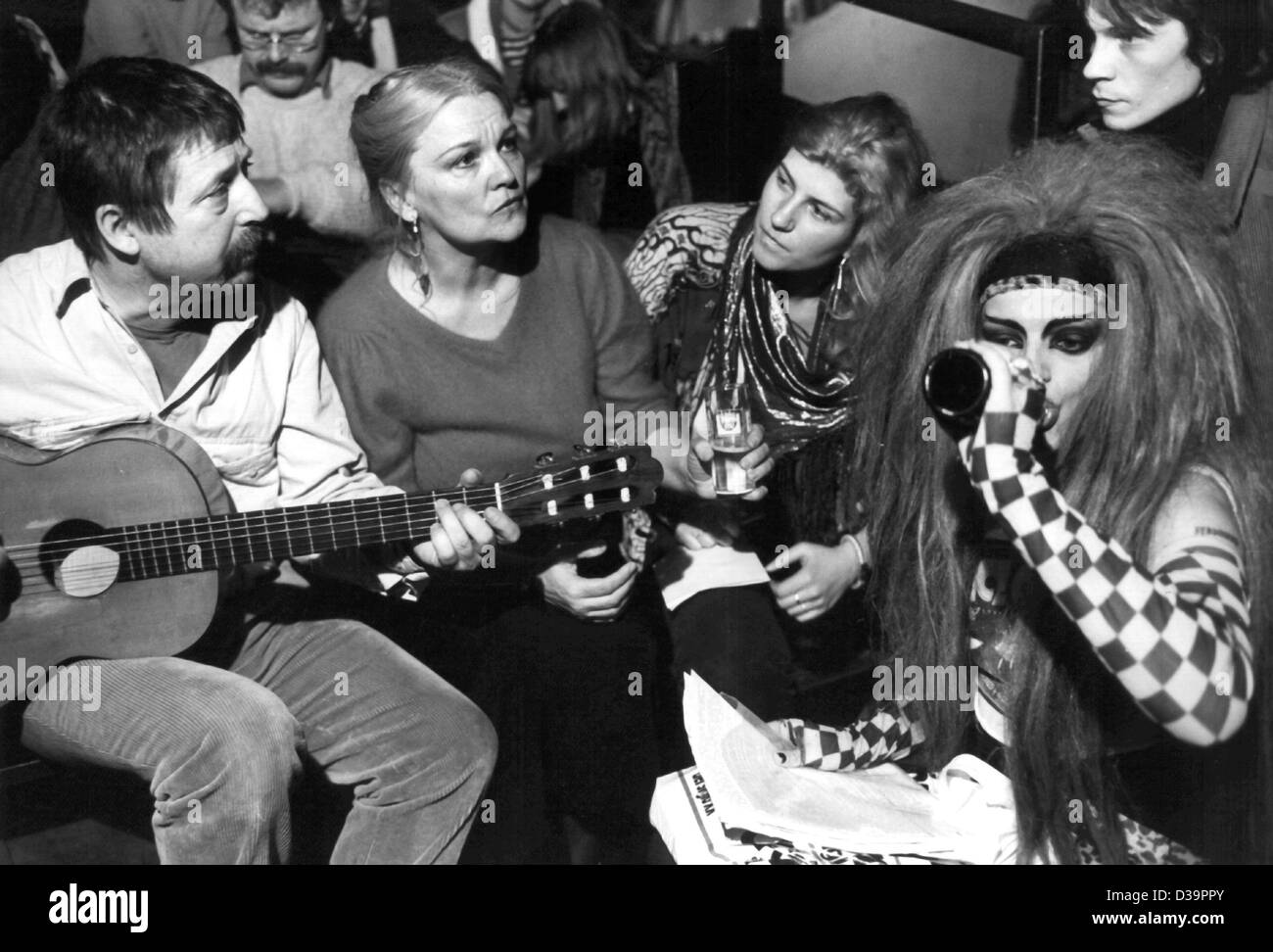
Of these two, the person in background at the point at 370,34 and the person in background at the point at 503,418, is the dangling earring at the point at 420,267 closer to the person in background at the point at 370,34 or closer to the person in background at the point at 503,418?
the person in background at the point at 503,418

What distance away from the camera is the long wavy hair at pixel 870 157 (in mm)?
2588

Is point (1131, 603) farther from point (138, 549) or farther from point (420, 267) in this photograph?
point (138, 549)

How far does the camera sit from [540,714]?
259cm

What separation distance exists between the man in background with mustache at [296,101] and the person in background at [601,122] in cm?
38

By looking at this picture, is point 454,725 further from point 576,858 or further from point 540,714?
point 576,858

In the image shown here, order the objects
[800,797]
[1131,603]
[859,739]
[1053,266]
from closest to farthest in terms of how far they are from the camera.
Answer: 1. [1131,603]
2. [1053,266]
3. [800,797]
4. [859,739]

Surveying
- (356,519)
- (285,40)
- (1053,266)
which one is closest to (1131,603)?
(1053,266)

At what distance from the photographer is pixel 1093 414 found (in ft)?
6.91

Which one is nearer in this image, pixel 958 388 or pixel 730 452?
pixel 958 388

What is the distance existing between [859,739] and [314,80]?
1762 millimetres

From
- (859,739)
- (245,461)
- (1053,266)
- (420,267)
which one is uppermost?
(1053,266)

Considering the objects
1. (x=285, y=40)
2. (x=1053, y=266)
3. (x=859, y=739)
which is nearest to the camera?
(x=1053, y=266)

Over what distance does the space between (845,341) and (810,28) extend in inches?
26.1
